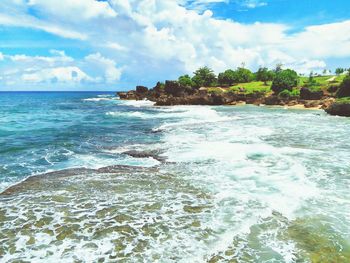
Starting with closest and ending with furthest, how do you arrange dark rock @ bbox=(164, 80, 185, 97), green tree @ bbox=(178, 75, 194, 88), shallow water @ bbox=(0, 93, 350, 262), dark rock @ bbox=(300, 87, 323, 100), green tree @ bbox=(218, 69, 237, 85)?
shallow water @ bbox=(0, 93, 350, 262)
dark rock @ bbox=(300, 87, 323, 100)
dark rock @ bbox=(164, 80, 185, 97)
green tree @ bbox=(178, 75, 194, 88)
green tree @ bbox=(218, 69, 237, 85)

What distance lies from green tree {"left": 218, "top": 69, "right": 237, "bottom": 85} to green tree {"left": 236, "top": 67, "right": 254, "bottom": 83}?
1496 mm

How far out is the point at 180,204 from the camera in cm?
1238

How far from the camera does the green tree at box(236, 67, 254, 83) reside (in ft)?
356

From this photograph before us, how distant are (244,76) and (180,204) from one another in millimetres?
103478

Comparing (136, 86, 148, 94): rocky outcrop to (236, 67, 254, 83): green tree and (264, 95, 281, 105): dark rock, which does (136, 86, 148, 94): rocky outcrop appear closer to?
(236, 67, 254, 83): green tree

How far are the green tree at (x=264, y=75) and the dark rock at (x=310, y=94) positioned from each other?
39.2m

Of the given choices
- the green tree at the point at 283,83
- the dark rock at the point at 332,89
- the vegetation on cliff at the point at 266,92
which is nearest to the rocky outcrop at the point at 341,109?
the vegetation on cliff at the point at 266,92

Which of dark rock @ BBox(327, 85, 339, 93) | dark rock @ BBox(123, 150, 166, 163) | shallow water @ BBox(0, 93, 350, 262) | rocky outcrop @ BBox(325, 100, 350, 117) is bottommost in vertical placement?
dark rock @ BBox(123, 150, 166, 163)

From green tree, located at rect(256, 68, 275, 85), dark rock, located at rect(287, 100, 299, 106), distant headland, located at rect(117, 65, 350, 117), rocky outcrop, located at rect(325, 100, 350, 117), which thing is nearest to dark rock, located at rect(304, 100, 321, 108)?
distant headland, located at rect(117, 65, 350, 117)

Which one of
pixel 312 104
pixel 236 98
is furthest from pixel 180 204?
pixel 236 98

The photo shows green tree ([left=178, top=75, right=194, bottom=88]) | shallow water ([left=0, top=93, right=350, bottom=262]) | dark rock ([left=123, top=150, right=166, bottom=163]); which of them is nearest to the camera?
shallow water ([left=0, top=93, right=350, bottom=262])

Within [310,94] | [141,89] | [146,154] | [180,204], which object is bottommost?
[146,154]

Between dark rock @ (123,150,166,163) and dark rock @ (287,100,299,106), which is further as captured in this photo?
dark rock @ (287,100,299,106)

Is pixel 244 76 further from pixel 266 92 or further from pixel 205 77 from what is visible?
pixel 266 92
